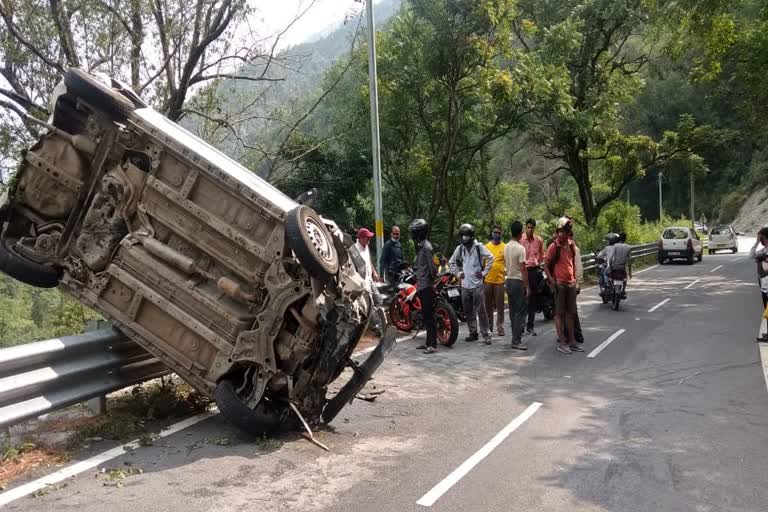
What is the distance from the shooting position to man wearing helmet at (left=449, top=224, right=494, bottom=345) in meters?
10.3

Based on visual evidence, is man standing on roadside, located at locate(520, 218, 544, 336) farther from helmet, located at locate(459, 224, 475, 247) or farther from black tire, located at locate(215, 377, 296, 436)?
black tire, located at locate(215, 377, 296, 436)

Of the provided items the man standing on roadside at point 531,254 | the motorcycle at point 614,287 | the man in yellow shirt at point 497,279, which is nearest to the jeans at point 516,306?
the man in yellow shirt at point 497,279

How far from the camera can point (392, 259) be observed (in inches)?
468

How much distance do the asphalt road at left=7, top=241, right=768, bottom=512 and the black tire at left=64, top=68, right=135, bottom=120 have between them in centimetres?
290

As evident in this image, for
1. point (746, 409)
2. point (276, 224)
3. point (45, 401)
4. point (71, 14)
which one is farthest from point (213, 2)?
point (746, 409)

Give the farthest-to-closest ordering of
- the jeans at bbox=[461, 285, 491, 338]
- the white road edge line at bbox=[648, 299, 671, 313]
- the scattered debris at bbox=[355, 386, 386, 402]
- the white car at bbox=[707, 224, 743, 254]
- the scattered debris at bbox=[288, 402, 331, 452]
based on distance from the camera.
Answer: the white car at bbox=[707, 224, 743, 254], the white road edge line at bbox=[648, 299, 671, 313], the jeans at bbox=[461, 285, 491, 338], the scattered debris at bbox=[355, 386, 386, 402], the scattered debris at bbox=[288, 402, 331, 452]

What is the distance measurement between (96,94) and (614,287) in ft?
38.8

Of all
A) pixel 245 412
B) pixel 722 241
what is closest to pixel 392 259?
pixel 245 412

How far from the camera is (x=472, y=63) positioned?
18.5 meters

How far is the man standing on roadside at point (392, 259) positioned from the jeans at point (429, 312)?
192cm

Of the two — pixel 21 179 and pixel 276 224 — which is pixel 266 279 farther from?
pixel 21 179

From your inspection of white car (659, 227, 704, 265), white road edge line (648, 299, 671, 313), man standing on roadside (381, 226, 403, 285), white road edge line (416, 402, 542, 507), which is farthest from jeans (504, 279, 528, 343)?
white car (659, 227, 704, 265)

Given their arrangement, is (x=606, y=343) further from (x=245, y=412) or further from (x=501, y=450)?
(x=245, y=412)

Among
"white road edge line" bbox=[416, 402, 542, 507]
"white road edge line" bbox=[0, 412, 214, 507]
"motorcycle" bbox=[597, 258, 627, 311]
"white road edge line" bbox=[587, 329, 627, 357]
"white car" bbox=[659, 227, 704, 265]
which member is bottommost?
"white road edge line" bbox=[416, 402, 542, 507]
